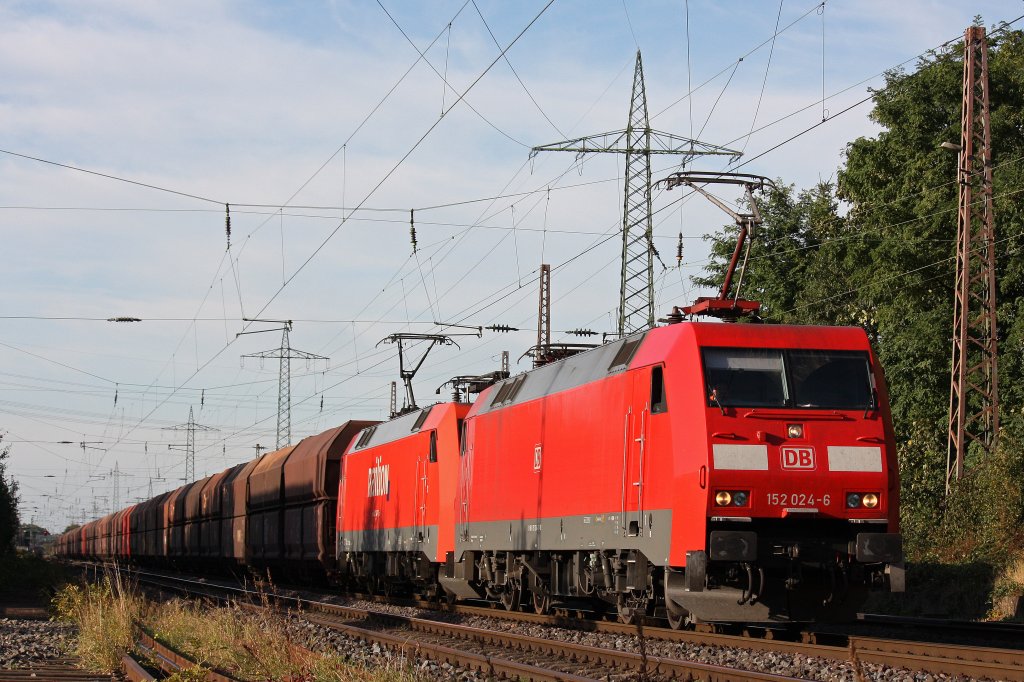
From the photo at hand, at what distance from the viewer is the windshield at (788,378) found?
14.9 m

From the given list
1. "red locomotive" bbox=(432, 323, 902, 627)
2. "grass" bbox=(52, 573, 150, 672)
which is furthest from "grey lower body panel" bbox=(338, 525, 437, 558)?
"red locomotive" bbox=(432, 323, 902, 627)

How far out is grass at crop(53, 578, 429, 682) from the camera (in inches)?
499

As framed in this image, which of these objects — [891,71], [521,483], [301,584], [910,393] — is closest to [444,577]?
[521,483]

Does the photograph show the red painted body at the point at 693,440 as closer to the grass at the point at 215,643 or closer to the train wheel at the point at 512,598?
the grass at the point at 215,643

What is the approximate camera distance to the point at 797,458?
14594 millimetres

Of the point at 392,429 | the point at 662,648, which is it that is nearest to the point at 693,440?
the point at 662,648

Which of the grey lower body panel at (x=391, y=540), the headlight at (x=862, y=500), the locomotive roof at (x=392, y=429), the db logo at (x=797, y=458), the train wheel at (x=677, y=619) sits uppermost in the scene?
the locomotive roof at (x=392, y=429)

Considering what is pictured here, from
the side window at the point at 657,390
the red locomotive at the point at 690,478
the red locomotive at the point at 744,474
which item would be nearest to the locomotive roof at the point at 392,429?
the red locomotive at the point at 690,478

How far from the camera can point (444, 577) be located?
24531 mm

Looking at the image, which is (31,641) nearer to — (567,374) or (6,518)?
(567,374)

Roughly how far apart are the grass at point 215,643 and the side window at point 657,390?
14.2ft

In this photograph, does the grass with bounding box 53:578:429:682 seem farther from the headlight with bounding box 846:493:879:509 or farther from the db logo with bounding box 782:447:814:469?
the headlight with bounding box 846:493:879:509

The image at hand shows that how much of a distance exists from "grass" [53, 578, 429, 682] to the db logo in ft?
15.7

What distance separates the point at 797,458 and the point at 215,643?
7.96 metres
